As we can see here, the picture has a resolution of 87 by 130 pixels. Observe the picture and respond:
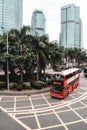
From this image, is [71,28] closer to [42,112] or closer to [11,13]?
[11,13]

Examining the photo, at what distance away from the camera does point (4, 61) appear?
26.3m

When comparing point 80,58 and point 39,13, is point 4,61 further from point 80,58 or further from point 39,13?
point 39,13

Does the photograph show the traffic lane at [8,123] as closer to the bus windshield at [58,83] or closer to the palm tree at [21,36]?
the bus windshield at [58,83]

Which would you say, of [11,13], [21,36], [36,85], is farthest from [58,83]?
[11,13]

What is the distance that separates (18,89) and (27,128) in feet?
38.8

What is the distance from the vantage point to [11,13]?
78.8 metres

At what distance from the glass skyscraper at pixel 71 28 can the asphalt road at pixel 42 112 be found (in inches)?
2938

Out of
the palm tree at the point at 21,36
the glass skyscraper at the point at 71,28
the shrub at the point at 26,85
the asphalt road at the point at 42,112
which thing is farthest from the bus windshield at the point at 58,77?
the glass skyscraper at the point at 71,28

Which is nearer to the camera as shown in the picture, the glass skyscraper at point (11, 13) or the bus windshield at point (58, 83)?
the bus windshield at point (58, 83)

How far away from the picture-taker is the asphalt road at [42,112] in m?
14.9

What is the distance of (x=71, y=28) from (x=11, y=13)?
35721 mm

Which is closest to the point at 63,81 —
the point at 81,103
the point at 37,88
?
the point at 81,103

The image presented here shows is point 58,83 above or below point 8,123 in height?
above

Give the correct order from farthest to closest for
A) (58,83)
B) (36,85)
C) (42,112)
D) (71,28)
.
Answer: (71,28), (36,85), (58,83), (42,112)
